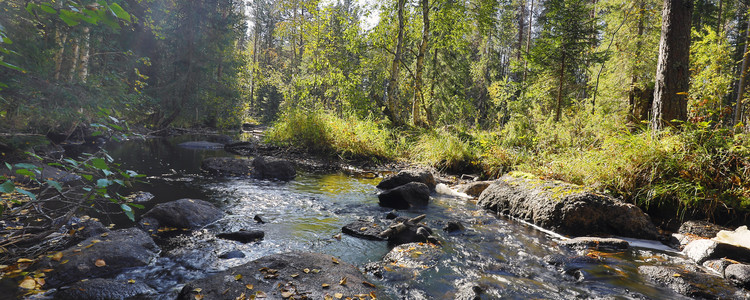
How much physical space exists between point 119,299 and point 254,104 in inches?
1601

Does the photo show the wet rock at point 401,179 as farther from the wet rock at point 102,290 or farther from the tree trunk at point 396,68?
the tree trunk at point 396,68

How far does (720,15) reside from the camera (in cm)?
2217

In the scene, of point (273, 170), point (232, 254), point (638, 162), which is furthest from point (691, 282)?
point (273, 170)

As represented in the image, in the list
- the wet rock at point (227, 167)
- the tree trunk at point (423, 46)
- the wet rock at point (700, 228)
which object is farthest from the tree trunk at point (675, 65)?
the tree trunk at point (423, 46)

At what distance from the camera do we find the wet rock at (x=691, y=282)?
3.59 meters

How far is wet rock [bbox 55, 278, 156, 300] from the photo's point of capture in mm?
3062

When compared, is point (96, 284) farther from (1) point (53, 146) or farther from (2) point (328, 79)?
(2) point (328, 79)

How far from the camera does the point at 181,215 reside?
17.4 ft

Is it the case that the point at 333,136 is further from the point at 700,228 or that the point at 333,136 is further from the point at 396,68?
the point at 700,228

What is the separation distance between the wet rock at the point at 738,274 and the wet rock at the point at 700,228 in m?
1.22

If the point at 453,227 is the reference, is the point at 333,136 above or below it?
above

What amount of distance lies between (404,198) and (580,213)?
328 cm

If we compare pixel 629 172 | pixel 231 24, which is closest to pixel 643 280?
pixel 629 172

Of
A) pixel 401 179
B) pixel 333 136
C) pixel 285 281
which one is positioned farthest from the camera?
pixel 333 136
